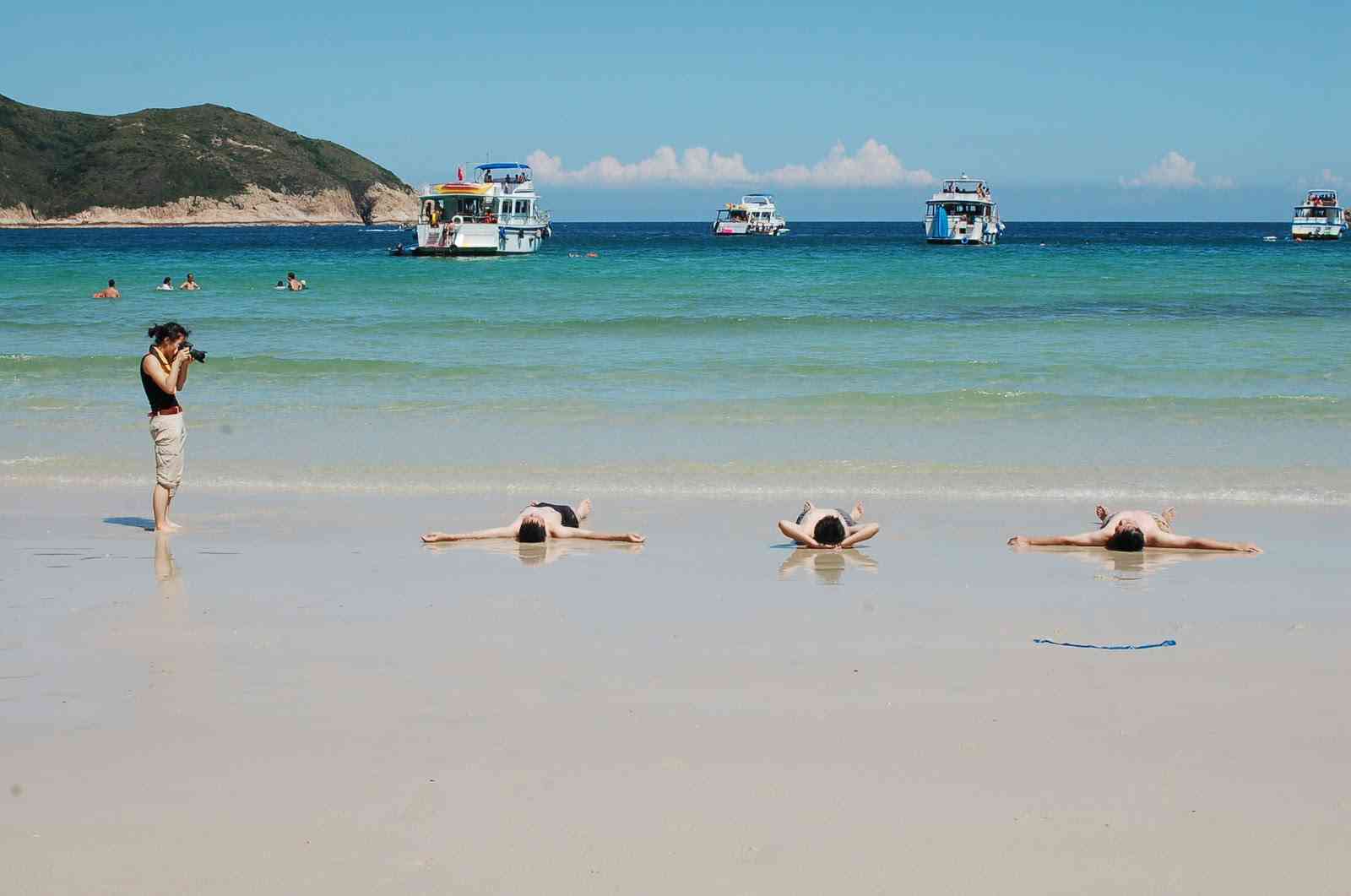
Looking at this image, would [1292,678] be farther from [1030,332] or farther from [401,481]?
[1030,332]

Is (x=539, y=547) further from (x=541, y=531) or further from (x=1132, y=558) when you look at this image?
(x=1132, y=558)

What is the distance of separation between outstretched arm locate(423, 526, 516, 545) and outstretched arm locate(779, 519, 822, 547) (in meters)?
1.63

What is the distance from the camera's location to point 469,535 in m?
8.23

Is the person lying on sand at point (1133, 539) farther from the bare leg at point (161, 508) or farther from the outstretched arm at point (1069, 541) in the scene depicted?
the bare leg at point (161, 508)

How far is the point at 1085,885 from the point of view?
3621 millimetres

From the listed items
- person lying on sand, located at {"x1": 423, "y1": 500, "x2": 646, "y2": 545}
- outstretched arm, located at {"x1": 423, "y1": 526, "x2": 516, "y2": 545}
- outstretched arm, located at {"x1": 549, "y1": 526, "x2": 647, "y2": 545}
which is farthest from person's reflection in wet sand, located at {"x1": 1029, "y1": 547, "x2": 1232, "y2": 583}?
outstretched arm, located at {"x1": 423, "y1": 526, "x2": 516, "y2": 545}

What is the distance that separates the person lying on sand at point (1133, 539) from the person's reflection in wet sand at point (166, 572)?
4700 millimetres

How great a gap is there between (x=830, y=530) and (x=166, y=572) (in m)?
3.74

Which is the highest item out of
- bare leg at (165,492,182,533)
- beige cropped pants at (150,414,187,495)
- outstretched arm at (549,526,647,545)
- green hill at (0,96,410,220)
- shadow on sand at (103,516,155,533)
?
green hill at (0,96,410,220)

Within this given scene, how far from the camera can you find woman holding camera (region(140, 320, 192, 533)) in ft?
28.8

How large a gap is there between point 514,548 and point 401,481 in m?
2.69

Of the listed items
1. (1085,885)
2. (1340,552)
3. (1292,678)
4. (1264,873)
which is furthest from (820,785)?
(1340,552)

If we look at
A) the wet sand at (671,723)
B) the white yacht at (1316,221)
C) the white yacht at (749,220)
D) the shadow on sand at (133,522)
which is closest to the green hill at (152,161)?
the white yacht at (749,220)

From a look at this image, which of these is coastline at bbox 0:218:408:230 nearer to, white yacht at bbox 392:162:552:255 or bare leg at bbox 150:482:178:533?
white yacht at bbox 392:162:552:255
